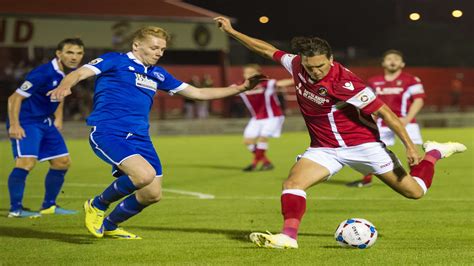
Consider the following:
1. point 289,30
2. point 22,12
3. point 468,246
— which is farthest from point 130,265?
point 289,30

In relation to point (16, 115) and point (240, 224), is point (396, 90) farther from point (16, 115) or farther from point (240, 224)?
point (16, 115)

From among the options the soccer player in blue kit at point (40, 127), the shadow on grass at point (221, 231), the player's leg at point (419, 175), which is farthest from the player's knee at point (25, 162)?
the player's leg at point (419, 175)

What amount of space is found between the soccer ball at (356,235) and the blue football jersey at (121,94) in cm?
207

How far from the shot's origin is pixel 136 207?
809 cm

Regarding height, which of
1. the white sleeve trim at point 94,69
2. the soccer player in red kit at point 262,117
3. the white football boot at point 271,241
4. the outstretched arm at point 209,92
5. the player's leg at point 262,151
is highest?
the white sleeve trim at point 94,69

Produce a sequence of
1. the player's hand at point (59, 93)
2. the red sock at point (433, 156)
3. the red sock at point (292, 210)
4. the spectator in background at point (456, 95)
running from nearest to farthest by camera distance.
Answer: the player's hand at point (59, 93) < the red sock at point (292, 210) < the red sock at point (433, 156) < the spectator in background at point (456, 95)

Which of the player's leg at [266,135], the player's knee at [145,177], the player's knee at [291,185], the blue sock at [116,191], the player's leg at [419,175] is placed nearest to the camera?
the player's knee at [291,185]

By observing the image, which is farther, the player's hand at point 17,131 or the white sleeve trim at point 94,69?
Answer: the player's hand at point 17,131

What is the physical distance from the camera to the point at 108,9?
111 feet

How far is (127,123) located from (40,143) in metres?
2.95

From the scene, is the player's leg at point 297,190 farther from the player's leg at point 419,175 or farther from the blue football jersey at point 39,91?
the blue football jersey at point 39,91

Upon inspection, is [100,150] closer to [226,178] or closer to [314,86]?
[314,86]

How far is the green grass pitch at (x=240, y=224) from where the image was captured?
7172 mm

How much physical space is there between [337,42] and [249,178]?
30.6 metres
